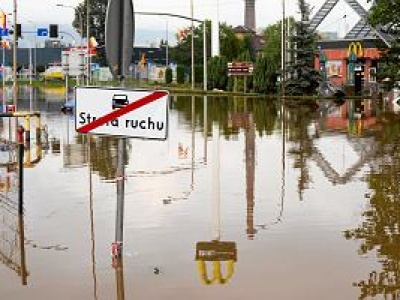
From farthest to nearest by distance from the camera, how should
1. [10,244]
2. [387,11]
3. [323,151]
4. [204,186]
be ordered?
1. [387,11]
2. [323,151]
3. [204,186]
4. [10,244]

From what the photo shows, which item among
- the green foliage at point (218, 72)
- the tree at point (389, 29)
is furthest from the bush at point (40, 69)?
the tree at point (389, 29)

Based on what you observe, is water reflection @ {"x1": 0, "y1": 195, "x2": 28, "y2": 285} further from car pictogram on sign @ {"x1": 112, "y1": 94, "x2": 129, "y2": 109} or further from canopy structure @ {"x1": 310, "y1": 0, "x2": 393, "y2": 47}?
canopy structure @ {"x1": 310, "y1": 0, "x2": 393, "y2": 47}

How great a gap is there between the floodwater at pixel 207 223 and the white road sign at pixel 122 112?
197cm

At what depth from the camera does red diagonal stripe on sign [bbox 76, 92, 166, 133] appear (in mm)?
7152

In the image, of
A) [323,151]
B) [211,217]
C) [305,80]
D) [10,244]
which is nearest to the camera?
A: [10,244]

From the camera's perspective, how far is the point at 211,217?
12.9 m

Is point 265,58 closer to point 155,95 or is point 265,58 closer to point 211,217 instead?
point 211,217

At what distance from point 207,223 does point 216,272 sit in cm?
305

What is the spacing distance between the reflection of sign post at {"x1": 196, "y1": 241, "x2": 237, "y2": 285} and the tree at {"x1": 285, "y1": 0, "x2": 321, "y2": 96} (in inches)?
1966

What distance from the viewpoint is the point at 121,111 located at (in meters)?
7.26

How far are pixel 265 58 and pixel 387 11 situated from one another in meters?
28.1

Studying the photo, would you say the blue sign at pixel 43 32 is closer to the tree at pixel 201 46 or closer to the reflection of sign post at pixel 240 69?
the reflection of sign post at pixel 240 69

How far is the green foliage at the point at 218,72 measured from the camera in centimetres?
7534

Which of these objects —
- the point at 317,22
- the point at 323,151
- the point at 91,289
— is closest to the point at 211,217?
the point at 91,289
